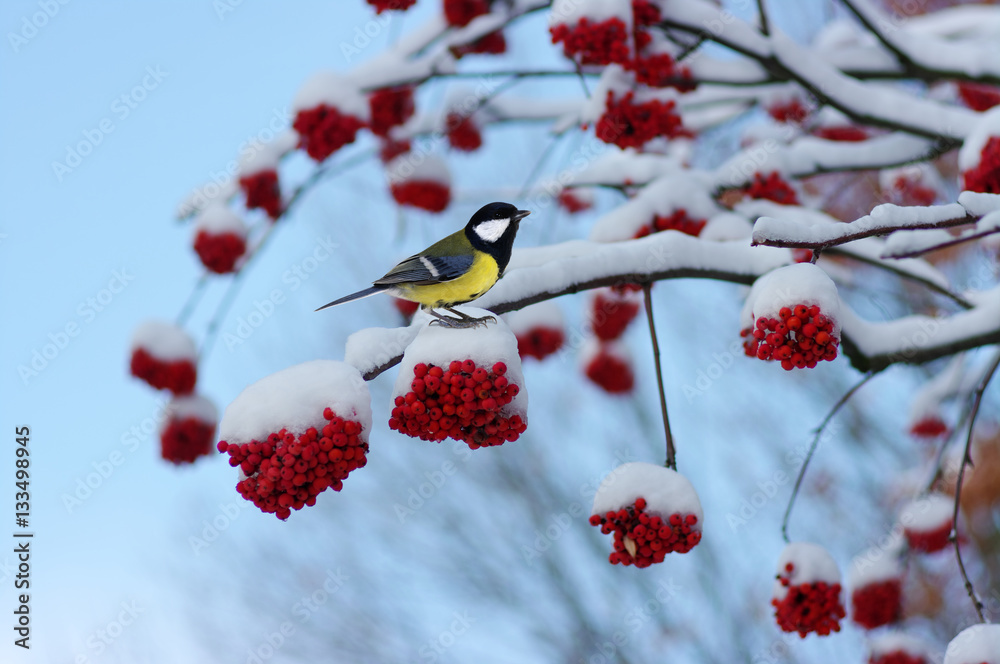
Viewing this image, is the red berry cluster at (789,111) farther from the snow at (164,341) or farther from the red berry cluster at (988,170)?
the snow at (164,341)

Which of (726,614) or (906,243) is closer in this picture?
(906,243)

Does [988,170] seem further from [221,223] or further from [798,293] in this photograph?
[221,223]

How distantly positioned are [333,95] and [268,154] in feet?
1.88

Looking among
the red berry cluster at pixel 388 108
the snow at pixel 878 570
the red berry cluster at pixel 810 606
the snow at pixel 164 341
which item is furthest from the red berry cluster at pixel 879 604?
the snow at pixel 164 341

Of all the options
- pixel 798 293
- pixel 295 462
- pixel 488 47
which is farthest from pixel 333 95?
pixel 798 293

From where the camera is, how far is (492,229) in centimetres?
199

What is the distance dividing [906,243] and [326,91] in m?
2.24

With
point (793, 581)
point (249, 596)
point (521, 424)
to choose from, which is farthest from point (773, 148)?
point (249, 596)

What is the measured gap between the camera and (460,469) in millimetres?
10258

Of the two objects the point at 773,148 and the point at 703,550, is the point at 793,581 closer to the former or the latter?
the point at 773,148

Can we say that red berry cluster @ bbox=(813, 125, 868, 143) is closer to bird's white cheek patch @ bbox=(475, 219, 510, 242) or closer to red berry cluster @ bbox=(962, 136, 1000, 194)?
red berry cluster @ bbox=(962, 136, 1000, 194)

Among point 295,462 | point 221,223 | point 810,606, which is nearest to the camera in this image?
point 295,462

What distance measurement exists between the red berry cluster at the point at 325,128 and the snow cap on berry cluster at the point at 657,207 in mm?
1089

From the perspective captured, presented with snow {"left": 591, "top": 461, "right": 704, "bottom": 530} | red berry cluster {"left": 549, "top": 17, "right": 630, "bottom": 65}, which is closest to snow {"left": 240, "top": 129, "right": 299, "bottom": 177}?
red berry cluster {"left": 549, "top": 17, "right": 630, "bottom": 65}
